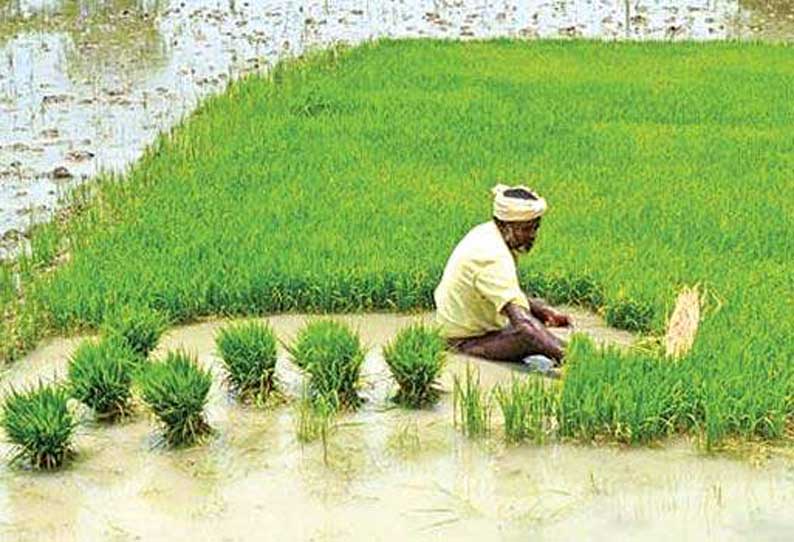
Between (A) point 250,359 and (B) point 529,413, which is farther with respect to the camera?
(A) point 250,359

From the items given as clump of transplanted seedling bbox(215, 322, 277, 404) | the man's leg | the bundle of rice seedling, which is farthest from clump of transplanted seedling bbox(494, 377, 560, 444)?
clump of transplanted seedling bbox(215, 322, 277, 404)

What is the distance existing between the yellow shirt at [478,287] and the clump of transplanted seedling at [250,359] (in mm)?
675

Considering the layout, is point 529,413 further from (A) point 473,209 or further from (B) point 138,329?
(A) point 473,209

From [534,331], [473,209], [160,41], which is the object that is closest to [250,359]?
[534,331]

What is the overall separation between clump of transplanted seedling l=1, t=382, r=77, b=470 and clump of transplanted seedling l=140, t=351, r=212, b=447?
262 millimetres

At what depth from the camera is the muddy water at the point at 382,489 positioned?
3.61 m

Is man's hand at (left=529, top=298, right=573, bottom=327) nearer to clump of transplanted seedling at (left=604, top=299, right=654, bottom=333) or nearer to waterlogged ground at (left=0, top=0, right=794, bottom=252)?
clump of transplanted seedling at (left=604, top=299, right=654, bottom=333)

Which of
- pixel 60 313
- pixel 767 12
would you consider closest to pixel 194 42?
pixel 767 12

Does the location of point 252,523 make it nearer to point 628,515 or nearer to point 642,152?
point 628,515

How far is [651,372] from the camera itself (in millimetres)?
4320

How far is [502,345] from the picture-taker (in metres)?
4.68

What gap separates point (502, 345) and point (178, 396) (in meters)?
1.20

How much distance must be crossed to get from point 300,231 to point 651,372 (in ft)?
7.32

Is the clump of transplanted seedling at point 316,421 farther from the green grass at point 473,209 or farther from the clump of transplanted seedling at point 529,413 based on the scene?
the green grass at point 473,209
